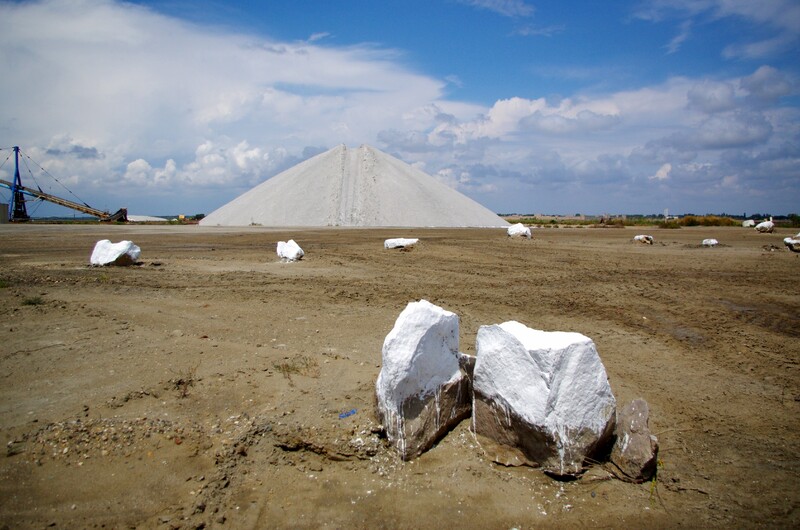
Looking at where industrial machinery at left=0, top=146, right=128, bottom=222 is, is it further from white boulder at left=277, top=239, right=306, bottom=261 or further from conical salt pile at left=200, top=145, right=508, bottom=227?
white boulder at left=277, top=239, right=306, bottom=261

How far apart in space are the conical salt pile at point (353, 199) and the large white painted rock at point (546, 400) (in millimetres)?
33585

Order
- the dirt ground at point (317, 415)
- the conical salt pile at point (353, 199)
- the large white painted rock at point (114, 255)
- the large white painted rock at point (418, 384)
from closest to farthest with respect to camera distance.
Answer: the dirt ground at point (317, 415)
the large white painted rock at point (418, 384)
the large white painted rock at point (114, 255)
the conical salt pile at point (353, 199)

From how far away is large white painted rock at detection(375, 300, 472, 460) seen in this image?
362 cm

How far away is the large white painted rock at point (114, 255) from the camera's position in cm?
1120

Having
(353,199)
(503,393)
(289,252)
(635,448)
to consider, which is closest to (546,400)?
(503,393)

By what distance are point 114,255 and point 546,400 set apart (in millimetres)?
11046

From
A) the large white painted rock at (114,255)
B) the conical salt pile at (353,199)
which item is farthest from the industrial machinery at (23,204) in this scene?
the large white painted rock at (114,255)

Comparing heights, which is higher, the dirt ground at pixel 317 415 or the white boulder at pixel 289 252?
the white boulder at pixel 289 252

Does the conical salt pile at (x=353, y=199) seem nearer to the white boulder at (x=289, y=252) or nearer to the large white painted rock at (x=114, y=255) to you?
the white boulder at (x=289, y=252)

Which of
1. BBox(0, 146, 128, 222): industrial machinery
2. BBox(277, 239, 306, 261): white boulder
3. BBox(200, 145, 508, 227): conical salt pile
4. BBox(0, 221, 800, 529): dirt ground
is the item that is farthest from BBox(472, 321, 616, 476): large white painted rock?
BBox(0, 146, 128, 222): industrial machinery

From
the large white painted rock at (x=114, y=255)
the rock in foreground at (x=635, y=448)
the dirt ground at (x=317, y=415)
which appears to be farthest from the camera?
the large white painted rock at (x=114, y=255)

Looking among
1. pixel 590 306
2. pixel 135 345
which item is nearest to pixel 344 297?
pixel 135 345

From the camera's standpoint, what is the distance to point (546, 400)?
3.35 m

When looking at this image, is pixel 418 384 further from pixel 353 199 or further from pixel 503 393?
pixel 353 199
